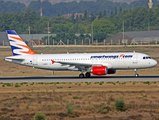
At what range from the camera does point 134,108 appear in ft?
74.8

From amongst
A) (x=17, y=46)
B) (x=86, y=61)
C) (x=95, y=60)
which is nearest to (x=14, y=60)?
(x=17, y=46)

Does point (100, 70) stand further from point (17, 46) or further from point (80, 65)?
point (17, 46)

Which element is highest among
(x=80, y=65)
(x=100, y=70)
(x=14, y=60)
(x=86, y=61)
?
(x=14, y=60)

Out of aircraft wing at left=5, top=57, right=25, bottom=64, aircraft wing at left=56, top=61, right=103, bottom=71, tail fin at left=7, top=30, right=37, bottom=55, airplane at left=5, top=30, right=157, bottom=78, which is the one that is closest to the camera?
airplane at left=5, top=30, right=157, bottom=78

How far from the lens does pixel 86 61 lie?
4444cm

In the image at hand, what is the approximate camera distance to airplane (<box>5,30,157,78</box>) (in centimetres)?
4309

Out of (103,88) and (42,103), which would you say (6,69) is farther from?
(42,103)

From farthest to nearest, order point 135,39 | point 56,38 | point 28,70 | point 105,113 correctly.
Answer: point 56,38, point 135,39, point 28,70, point 105,113

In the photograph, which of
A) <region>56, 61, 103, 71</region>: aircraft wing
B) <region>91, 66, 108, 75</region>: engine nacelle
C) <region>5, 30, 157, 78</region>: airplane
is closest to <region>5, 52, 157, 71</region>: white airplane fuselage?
<region>5, 30, 157, 78</region>: airplane

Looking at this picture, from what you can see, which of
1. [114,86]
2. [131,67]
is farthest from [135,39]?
[114,86]

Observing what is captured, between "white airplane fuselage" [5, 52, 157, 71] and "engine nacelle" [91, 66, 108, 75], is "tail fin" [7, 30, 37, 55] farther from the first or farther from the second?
"engine nacelle" [91, 66, 108, 75]

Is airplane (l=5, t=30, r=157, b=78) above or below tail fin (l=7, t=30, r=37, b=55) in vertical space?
below

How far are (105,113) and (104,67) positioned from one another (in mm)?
20839

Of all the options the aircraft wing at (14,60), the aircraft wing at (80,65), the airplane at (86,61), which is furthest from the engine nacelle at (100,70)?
the aircraft wing at (14,60)
